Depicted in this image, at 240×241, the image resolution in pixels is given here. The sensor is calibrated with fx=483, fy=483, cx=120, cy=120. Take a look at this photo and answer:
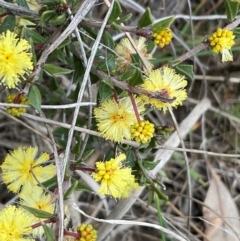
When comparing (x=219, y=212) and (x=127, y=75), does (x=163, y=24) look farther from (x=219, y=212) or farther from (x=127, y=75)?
(x=219, y=212)

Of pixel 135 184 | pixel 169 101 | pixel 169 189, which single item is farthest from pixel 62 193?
pixel 169 189

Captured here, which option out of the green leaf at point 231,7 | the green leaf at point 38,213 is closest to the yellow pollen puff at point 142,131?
the green leaf at point 38,213

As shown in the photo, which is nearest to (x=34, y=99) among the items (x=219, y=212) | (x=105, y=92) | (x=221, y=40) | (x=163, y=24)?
(x=105, y=92)

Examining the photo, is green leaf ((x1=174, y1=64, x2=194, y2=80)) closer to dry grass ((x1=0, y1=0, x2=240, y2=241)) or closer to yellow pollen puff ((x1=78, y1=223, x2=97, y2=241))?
yellow pollen puff ((x1=78, y1=223, x2=97, y2=241))

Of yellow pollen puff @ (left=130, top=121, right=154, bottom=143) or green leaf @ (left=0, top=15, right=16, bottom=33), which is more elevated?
green leaf @ (left=0, top=15, right=16, bottom=33)

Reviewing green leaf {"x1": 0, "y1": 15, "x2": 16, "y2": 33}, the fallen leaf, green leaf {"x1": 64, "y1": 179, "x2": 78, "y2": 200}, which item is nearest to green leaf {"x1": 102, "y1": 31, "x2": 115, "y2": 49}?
green leaf {"x1": 0, "y1": 15, "x2": 16, "y2": 33}

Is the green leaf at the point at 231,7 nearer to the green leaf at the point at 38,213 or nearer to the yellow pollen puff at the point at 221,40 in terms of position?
the yellow pollen puff at the point at 221,40
